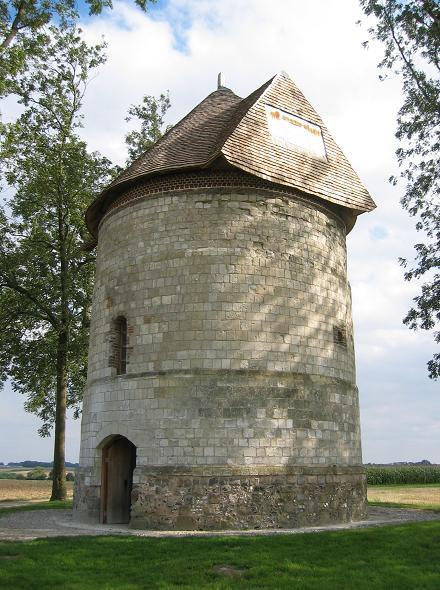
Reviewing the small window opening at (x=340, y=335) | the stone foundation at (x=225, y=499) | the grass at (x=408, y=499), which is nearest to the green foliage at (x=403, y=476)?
the grass at (x=408, y=499)

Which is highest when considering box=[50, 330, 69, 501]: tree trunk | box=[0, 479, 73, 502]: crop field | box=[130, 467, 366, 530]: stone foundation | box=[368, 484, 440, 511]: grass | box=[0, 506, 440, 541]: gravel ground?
→ box=[50, 330, 69, 501]: tree trunk

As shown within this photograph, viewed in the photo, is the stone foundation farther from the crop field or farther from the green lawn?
the crop field

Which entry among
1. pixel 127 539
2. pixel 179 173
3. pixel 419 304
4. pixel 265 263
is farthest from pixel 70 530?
pixel 419 304

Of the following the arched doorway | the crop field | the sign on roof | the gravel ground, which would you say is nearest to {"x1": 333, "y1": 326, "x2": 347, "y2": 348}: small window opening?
the gravel ground

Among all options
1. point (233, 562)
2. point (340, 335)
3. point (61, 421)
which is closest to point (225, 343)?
point (340, 335)

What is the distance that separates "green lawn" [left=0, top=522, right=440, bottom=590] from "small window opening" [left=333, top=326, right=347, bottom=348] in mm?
5177

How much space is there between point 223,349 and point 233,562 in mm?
5240

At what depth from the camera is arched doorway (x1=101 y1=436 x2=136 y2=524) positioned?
1393 centimetres

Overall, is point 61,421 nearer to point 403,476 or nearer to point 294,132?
point 294,132

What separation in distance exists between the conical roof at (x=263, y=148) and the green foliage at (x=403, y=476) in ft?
100

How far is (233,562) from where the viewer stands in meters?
8.42

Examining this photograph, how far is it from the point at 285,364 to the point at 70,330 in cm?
1245

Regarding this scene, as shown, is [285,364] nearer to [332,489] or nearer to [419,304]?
[332,489]

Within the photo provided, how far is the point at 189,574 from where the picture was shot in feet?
25.7
